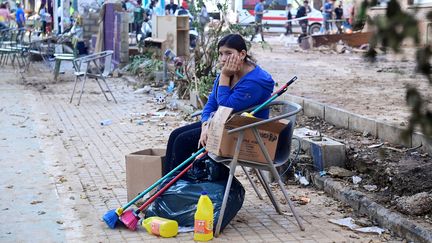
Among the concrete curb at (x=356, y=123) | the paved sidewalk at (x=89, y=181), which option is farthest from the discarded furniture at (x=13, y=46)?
the concrete curb at (x=356, y=123)

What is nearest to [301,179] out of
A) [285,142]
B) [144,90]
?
[285,142]

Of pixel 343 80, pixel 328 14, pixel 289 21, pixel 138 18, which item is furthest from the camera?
pixel 289 21

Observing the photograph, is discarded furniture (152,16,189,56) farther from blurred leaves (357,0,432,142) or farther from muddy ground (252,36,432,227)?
blurred leaves (357,0,432,142)

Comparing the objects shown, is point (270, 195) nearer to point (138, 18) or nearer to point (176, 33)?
point (176, 33)

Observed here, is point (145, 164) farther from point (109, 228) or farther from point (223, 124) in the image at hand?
point (223, 124)

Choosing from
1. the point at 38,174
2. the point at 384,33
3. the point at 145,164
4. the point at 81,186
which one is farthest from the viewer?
the point at 38,174

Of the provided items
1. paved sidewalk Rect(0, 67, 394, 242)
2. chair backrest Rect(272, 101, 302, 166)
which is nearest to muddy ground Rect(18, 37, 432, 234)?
paved sidewalk Rect(0, 67, 394, 242)

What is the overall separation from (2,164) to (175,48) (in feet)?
26.5

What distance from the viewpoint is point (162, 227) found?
486 cm

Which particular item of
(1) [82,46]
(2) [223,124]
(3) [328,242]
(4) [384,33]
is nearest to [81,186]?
(2) [223,124]

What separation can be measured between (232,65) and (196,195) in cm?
100

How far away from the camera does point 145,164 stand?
5570mm

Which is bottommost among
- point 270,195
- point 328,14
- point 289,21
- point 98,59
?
point 270,195

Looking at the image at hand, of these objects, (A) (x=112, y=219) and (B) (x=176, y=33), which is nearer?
(A) (x=112, y=219)
